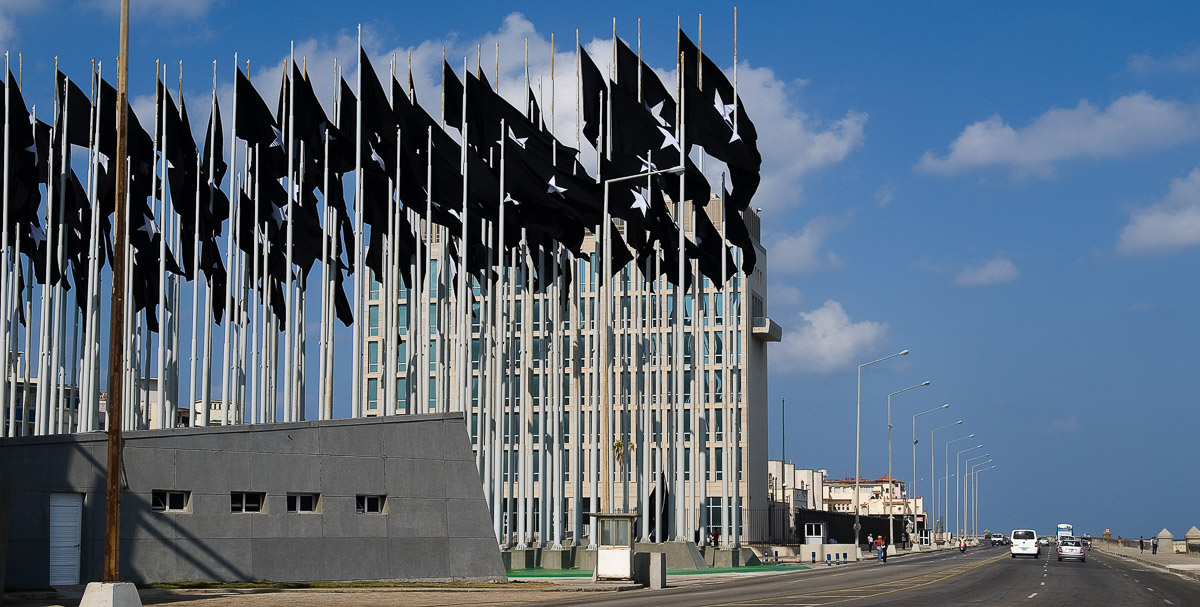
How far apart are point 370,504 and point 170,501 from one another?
5339 mm

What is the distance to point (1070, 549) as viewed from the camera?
76.3m

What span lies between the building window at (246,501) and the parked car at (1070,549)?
5591 cm

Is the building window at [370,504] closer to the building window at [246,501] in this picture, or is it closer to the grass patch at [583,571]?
the building window at [246,501]

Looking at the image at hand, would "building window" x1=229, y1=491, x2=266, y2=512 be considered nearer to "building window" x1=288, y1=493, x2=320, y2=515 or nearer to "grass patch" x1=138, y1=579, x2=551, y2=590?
"building window" x1=288, y1=493, x2=320, y2=515

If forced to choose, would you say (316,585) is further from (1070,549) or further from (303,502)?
(1070,549)

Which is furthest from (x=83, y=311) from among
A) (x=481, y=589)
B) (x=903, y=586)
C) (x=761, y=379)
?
(x=761, y=379)

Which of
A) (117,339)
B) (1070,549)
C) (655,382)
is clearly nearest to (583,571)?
(117,339)

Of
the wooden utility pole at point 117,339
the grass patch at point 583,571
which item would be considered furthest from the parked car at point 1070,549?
the wooden utility pole at point 117,339

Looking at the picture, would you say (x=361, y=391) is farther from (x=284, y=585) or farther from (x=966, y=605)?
(x=966, y=605)

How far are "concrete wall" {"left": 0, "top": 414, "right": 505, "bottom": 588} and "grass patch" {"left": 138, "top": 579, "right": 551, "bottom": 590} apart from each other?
25 centimetres

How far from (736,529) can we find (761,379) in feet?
204

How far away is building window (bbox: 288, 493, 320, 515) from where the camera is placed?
105 ft

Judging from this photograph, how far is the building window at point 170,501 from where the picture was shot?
29688mm

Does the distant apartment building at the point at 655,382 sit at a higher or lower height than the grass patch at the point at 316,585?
higher
